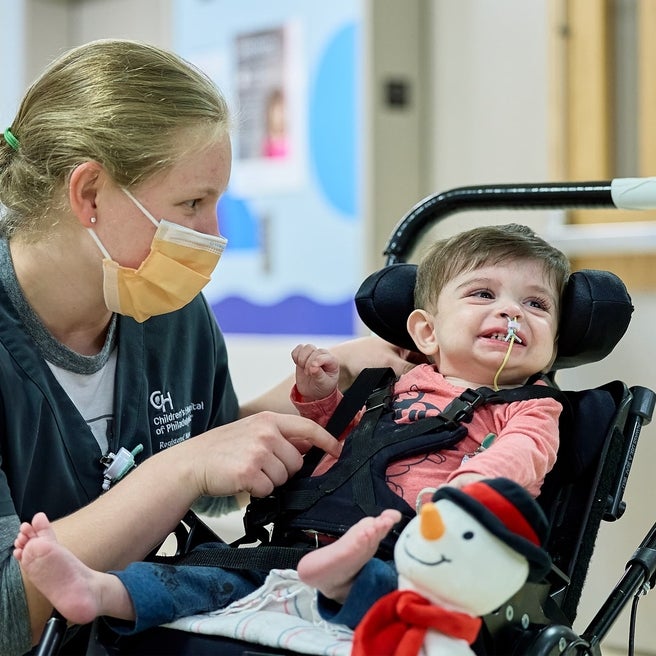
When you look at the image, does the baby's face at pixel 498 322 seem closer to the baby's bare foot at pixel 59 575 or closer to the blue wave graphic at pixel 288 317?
the baby's bare foot at pixel 59 575

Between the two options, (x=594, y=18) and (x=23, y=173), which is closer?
(x=23, y=173)

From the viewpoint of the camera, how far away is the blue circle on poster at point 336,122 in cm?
390

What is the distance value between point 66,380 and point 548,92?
2.07 metres

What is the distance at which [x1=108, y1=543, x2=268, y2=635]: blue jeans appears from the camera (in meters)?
1.14

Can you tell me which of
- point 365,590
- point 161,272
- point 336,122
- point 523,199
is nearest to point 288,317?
point 336,122

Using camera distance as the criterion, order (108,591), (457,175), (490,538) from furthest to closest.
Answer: (457,175)
(108,591)
(490,538)

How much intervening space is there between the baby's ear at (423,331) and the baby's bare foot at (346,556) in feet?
1.70

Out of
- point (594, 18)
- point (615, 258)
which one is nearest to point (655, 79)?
point (594, 18)

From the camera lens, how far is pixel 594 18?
2.90m

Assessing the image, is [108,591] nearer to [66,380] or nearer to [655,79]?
[66,380]

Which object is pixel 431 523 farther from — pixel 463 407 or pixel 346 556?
pixel 463 407

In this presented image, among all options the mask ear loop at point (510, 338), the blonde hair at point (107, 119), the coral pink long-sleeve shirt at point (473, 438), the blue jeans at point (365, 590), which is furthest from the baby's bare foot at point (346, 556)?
the blonde hair at point (107, 119)

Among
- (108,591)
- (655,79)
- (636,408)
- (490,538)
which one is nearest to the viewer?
(490,538)

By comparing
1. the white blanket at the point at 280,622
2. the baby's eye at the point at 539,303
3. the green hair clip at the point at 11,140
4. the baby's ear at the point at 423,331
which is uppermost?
the green hair clip at the point at 11,140
